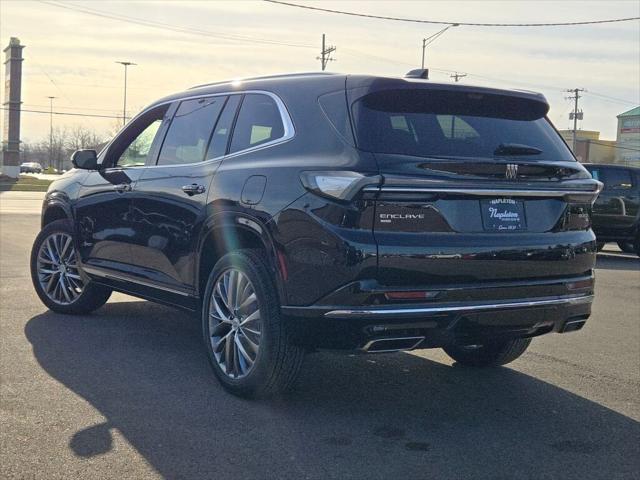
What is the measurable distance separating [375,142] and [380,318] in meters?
0.90

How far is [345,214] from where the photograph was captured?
12.5 feet

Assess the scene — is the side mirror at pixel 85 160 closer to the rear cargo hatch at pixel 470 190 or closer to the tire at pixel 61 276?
the tire at pixel 61 276

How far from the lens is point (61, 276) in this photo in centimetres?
688

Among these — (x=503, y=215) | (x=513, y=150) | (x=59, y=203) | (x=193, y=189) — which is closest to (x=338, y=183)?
(x=503, y=215)

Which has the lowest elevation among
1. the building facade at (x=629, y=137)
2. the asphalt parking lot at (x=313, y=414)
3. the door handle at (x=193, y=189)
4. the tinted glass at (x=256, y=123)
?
the asphalt parking lot at (x=313, y=414)

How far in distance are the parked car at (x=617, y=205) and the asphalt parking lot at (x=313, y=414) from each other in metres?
8.69

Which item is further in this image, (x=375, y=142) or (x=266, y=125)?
(x=266, y=125)

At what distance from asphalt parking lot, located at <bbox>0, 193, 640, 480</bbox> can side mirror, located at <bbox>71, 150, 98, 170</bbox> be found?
1.33 m

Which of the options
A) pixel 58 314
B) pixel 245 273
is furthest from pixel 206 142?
pixel 58 314

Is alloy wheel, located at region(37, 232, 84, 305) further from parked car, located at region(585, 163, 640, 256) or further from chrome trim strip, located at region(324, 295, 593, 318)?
parked car, located at region(585, 163, 640, 256)

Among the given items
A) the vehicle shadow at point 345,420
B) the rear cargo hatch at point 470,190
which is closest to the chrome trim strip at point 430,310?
the rear cargo hatch at point 470,190

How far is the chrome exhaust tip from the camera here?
3869 mm

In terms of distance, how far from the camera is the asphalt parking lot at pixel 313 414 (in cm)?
360

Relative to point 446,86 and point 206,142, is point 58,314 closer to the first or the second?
point 206,142
